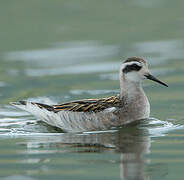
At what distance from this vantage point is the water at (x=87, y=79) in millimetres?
11477

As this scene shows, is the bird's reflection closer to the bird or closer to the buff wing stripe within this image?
the bird

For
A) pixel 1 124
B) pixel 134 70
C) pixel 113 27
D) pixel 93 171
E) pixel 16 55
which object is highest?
pixel 113 27

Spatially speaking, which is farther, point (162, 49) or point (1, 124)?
point (162, 49)

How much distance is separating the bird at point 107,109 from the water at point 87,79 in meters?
0.26

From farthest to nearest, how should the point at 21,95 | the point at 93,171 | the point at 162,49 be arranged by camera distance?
the point at 162,49, the point at 21,95, the point at 93,171

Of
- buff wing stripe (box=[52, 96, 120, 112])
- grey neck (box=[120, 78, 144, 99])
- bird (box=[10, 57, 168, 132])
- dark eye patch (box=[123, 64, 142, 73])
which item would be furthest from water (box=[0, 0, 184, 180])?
dark eye patch (box=[123, 64, 142, 73])

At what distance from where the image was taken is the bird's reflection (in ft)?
38.1

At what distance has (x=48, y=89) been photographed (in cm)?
1791

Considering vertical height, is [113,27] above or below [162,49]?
above

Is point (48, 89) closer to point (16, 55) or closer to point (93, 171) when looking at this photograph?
point (16, 55)

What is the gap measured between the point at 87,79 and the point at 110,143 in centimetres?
603

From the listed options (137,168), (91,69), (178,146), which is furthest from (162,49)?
(137,168)

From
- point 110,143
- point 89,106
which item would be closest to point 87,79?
point 89,106

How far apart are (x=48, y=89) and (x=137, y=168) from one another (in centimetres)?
727
